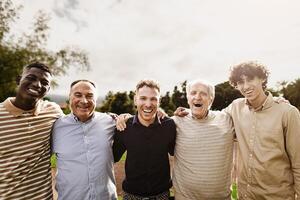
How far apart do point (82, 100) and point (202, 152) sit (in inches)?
68.8

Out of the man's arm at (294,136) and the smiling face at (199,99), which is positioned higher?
the smiling face at (199,99)

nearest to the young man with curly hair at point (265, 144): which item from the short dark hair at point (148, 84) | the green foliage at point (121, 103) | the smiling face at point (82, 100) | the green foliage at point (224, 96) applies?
the short dark hair at point (148, 84)

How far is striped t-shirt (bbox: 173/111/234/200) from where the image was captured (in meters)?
4.50

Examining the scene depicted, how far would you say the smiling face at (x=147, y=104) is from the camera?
4.60 m

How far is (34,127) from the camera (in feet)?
14.4

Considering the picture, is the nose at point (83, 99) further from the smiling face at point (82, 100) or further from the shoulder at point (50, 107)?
the shoulder at point (50, 107)

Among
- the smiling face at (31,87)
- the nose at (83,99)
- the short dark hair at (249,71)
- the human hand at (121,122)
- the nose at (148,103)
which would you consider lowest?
the human hand at (121,122)

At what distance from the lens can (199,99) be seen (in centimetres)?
470

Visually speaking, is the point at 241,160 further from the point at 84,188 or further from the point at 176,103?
the point at 176,103

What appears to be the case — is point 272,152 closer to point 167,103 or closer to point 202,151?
point 202,151

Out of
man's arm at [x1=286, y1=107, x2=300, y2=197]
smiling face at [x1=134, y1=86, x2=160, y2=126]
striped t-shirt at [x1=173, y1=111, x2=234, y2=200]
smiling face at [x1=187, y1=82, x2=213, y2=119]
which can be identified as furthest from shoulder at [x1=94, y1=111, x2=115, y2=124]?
man's arm at [x1=286, y1=107, x2=300, y2=197]

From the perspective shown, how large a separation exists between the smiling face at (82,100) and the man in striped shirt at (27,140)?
15.5 inches

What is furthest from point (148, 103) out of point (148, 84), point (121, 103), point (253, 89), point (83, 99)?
point (121, 103)

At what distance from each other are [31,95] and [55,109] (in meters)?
0.60
